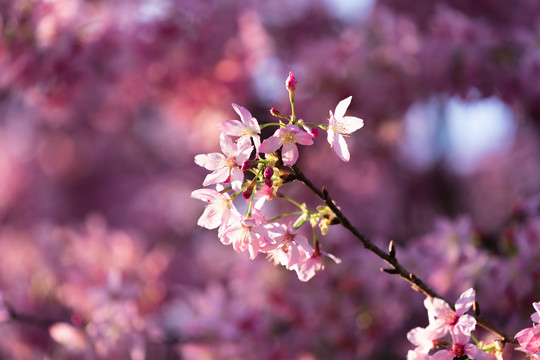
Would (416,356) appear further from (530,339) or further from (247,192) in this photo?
(247,192)

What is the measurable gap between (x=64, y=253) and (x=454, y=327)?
261 centimetres

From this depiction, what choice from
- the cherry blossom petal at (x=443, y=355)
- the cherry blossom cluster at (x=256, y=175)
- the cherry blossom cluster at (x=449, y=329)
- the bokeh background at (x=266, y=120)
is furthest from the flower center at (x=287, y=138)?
the bokeh background at (x=266, y=120)

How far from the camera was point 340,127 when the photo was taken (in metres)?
1.17

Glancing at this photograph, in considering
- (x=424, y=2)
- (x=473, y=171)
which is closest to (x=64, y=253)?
(x=424, y=2)

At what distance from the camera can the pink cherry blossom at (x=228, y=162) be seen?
1.10m

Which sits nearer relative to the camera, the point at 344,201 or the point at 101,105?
the point at 101,105

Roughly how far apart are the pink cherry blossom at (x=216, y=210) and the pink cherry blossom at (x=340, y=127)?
0.88 ft

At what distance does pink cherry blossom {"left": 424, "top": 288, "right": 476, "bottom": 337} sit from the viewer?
1.12 m

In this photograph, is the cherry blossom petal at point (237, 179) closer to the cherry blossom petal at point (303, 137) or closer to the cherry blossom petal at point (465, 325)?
the cherry blossom petal at point (303, 137)

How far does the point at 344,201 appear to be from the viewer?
16.5ft

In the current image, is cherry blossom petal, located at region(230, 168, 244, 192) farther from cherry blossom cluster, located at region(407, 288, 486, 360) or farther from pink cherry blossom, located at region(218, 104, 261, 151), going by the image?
cherry blossom cluster, located at region(407, 288, 486, 360)

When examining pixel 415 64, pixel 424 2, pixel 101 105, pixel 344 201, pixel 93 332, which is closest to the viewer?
pixel 93 332

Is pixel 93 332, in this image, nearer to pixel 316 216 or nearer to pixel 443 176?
pixel 316 216

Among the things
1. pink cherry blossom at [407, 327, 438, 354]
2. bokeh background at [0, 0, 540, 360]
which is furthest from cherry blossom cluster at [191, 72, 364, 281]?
bokeh background at [0, 0, 540, 360]
